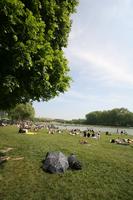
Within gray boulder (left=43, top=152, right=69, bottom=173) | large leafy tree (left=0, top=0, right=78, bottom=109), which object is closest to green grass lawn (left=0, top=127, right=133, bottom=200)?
gray boulder (left=43, top=152, right=69, bottom=173)

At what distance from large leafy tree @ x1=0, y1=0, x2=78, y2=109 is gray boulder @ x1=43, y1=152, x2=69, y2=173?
142 inches

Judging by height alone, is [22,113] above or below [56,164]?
above

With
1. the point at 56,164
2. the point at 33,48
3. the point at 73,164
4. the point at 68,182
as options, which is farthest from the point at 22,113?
the point at 33,48

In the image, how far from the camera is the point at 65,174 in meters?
14.9

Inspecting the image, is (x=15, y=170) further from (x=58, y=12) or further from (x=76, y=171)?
(x=58, y=12)

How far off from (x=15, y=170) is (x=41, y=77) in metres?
5.85

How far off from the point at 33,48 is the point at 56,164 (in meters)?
6.74

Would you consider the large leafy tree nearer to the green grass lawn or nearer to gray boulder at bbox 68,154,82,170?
gray boulder at bbox 68,154,82,170

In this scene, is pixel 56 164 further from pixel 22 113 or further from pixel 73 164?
pixel 22 113

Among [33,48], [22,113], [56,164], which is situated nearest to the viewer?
[33,48]

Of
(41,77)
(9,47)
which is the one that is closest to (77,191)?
(41,77)

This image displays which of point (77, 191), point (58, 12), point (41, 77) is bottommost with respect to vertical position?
point (77, 191)

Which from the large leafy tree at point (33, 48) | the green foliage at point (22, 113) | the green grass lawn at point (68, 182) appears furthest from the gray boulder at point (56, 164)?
the green foliage at point (22, 113)

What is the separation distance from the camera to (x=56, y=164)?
15531 mm
